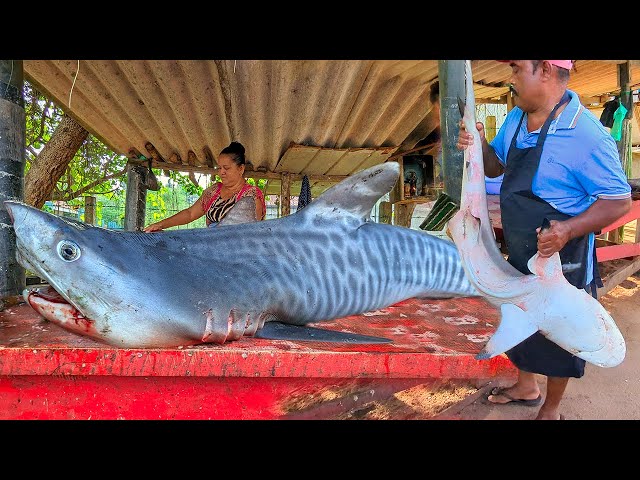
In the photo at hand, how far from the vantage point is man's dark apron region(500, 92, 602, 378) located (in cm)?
178

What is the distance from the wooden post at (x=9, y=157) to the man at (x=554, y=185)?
1892 mm

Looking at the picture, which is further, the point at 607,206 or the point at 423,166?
the point at 423,166

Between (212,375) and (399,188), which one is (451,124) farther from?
(399,188)

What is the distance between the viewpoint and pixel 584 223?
161cm

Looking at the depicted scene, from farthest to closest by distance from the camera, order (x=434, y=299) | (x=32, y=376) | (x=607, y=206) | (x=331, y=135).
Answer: (x=331, y=135), (x=434, y=299), (x=607, y=206), (x=32, y=376)

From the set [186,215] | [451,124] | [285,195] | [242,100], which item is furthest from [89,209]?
[451,124]

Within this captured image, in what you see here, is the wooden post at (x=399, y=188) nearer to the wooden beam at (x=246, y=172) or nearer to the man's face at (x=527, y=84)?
the wooden beam at (x=246, y=172)

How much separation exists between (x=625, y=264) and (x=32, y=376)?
15.2ft

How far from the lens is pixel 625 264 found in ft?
14.0

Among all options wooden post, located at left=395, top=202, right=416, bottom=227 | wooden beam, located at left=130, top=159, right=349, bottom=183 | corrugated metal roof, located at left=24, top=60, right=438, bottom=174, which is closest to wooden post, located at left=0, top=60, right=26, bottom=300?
corrugated metal roof, located at left=24, top=60, right=438, bottom=174

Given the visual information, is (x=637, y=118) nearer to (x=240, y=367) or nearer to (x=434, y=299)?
(x=434, y=299)

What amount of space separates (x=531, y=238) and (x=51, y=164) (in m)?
4.76

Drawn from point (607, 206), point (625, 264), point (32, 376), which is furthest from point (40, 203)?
point (625, 264)

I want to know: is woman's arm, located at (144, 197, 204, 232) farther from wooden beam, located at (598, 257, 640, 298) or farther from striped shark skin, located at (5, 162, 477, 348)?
wooden beam, located at (598, 257, 640, 298)
